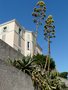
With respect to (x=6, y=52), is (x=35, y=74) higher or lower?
lower

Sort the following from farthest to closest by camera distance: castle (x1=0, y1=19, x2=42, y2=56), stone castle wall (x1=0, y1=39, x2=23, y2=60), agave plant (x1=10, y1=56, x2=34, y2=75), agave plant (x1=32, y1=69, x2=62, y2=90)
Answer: castle (x1=0, y1=19, x2=42, y2=56) < stone castle wall (x1=0, y1=39, x2=23, y2=60) < agave plant (x1=32, y1=69, x2=62, y2=90) < agave plant (x1=10, y1=56, x2=34, y2=75)

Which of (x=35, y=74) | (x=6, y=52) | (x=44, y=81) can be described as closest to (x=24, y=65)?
(x=35, y=74)

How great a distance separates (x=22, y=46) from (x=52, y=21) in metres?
11.5

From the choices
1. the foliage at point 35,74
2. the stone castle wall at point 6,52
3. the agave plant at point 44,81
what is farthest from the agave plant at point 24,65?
the stone castle wall at point 6,52

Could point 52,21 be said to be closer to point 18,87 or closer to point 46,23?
point 46,23

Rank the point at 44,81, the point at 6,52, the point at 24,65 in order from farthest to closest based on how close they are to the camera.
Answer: the point at 44,81, the point at 6,52, the point at 24,65

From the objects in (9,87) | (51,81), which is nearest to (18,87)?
(9,87)

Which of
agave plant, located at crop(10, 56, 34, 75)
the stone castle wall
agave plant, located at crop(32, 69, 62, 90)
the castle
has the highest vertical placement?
the castle

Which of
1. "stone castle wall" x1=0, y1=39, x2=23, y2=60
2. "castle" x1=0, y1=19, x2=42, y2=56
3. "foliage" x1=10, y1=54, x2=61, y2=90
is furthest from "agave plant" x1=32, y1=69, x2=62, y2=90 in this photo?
"castle" x1=0, y1=19, x2=42, y2=56

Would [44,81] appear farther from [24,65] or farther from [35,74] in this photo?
[24,65]

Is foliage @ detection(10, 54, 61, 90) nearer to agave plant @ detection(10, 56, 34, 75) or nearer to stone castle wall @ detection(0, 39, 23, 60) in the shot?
agave plant @ detection(10, 56, 34, 75)

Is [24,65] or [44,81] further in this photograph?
[44,81]

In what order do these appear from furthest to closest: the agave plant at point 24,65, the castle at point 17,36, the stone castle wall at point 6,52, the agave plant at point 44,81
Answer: the castle at point 17,36, the stone castle wall at point 6,52, the agave plant at point 44,81, the agave plant at point 24,65

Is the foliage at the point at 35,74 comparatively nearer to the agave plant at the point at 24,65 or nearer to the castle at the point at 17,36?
the agave plant at the point at 24,65
